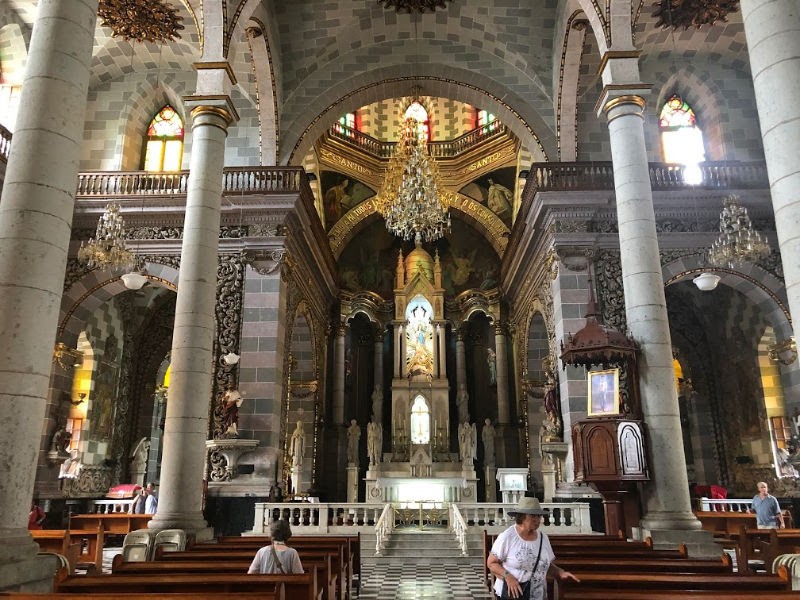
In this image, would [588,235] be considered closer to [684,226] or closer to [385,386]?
[684,226]

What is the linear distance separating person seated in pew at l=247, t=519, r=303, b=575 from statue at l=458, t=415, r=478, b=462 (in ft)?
49.6

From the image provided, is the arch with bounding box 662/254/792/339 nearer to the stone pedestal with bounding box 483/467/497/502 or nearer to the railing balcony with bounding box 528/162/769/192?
the railing balcony with bounding box 528/162/769/192

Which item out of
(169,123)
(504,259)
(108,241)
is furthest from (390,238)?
(108,241)

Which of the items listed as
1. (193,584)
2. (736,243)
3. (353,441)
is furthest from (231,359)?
(736,243)

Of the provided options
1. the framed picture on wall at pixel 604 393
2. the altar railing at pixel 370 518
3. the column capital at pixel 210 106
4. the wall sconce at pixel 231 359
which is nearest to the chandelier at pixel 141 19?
the column capital at pixel 210 106

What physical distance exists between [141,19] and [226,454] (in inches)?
383

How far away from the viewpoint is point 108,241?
509 inches

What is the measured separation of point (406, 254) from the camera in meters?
24.8

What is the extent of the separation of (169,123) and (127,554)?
12270mm

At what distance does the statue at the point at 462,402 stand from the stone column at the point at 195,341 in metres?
13.0

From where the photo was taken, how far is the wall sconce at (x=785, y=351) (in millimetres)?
14141

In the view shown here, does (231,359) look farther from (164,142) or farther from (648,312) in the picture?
(648,312)

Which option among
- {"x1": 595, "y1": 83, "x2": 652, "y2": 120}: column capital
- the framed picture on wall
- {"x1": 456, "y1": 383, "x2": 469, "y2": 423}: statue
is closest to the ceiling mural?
{"x1": 456, "y1": 383, "x2": 469, "y2": 423}: statue

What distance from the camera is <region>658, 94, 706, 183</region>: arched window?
1642cm
